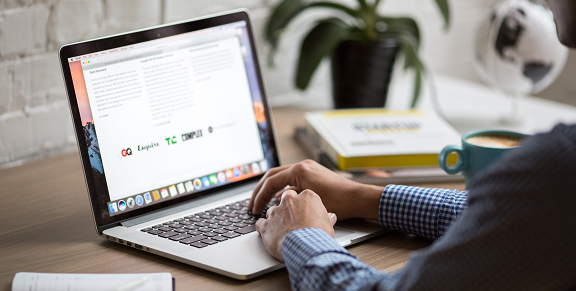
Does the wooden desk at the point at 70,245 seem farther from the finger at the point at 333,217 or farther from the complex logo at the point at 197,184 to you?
the complex logo at the point at 197,184

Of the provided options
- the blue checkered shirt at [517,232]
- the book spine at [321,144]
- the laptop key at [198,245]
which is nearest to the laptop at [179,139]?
the laptop key at [198,245]

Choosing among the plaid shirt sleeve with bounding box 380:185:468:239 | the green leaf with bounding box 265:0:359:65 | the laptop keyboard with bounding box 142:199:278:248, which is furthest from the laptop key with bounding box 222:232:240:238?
the green leaf with bounding box 265:0:359:65

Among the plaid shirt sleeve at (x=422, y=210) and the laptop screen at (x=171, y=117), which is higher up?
the laptop screen at (x=171, y=117)

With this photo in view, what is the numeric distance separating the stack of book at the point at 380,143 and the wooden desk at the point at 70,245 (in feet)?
0.28

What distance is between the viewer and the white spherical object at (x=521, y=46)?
1.26 meters

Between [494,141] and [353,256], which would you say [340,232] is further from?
A: [494,141]

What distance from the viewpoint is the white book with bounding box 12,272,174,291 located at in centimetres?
62

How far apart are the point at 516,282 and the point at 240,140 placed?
0.55m

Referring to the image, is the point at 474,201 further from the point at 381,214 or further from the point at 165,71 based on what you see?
the point at 165,71

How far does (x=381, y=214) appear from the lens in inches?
31.1

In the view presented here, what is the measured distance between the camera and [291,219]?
0.71 metres

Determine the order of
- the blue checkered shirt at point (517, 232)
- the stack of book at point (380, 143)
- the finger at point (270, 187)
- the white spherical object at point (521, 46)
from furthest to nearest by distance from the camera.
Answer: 1. the white spherical object at point (521, 46)
2. the stack of book at point (380, 143)
3. the finger at point (270, 187)
4. the blue checkered shirt at point (517, 232)

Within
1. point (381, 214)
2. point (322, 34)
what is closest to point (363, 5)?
point (322, 34)

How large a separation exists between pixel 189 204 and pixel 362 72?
633 mm
